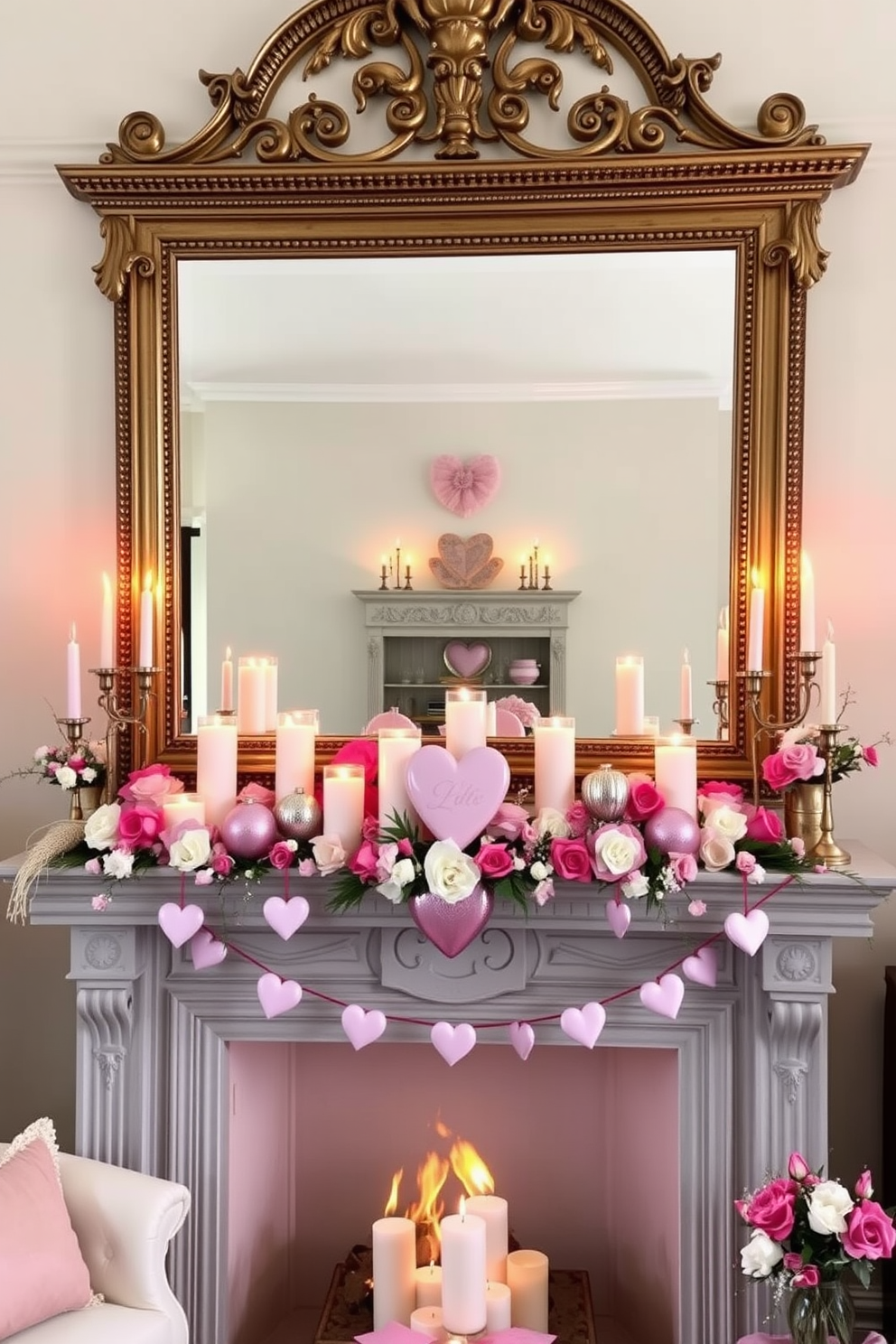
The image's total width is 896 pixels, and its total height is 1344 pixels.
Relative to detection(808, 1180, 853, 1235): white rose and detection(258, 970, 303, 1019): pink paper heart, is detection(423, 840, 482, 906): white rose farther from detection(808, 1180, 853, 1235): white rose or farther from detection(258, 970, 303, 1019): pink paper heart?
detection(808, 1180, 853, 1235): white rose

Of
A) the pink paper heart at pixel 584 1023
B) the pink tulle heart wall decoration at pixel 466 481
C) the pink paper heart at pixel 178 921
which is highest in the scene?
the pink tulle heart wall decoration at pixel 466 481

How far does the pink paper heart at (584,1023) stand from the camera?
194 cm

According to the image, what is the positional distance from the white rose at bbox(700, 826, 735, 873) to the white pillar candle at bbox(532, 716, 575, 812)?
0.82 feet

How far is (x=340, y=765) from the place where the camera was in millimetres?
1980

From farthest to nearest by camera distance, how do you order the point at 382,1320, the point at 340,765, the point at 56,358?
the point at 56,358 → the point at 382,1320 → the point at 340,765

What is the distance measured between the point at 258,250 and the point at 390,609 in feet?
2.56

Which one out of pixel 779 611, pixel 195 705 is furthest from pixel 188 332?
pixel 779 611

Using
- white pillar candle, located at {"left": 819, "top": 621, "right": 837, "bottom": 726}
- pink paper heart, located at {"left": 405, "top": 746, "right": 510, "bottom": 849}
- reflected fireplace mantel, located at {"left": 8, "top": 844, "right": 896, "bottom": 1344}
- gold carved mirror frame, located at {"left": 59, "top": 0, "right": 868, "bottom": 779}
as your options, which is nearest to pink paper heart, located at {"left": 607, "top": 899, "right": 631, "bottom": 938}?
reflected fireplace mantel, located at {"left": 8, "top": 844, "right": 896, "bottom": 1344}

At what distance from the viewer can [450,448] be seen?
7.30ft

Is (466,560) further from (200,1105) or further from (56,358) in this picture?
(200,1105)

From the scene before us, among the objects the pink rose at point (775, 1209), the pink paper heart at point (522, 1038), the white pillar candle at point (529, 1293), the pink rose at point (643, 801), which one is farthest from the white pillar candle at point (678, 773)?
the white pillar candle at point (529, 1293)

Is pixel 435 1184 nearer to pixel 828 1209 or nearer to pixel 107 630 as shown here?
pixel 828 1209

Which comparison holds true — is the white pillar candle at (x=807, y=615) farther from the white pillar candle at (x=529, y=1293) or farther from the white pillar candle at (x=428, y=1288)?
the white pillar candle at (x=428, y=1288)

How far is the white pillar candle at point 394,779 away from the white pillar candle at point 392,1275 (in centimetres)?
87
